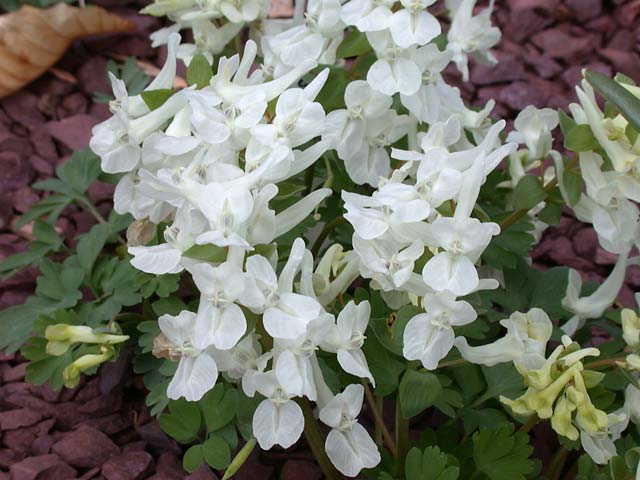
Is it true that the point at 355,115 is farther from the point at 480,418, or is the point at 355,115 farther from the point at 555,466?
the point at 555,466

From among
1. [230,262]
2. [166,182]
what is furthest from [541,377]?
[166,182]

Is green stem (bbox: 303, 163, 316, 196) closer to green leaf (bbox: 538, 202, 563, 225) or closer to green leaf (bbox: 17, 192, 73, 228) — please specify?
green leaf (bbox: 538, 202, 563, 225)

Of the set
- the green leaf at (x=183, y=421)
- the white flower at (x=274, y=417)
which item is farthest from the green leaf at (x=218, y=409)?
the white flower at (x=274, y=417)

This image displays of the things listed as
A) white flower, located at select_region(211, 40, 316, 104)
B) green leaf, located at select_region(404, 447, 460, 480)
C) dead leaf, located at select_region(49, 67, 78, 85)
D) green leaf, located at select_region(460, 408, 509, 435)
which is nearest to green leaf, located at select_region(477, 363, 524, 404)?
green leaf, located at select_region(460, 408, 509, 435)

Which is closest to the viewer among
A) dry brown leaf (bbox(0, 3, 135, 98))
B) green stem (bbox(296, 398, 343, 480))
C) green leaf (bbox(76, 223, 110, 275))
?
green stem (bbox(296, 398, 343, 480))

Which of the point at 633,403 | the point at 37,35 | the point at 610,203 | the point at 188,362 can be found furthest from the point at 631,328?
the point at 37,35

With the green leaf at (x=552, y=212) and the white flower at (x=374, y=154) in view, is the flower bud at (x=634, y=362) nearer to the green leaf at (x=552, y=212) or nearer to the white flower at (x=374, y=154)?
the green leaf at (x=552, y=212)
